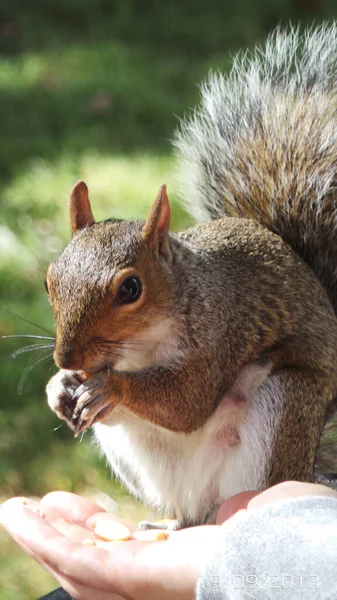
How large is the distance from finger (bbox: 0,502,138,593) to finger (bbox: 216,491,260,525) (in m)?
0.17

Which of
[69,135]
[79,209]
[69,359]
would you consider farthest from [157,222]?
[69,135]

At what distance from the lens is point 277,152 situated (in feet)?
5.32

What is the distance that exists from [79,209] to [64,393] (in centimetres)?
27

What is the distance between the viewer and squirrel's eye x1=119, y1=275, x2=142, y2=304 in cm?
124

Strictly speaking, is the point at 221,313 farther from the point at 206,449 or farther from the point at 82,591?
the point at 82,591

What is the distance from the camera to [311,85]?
167 centimetres

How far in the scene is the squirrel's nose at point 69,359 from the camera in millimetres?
1185

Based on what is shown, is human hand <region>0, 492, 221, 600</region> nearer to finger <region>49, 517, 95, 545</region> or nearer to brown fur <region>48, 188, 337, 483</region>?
finger <region>49, 517, 95, 545</region>

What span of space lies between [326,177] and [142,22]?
2.68 m

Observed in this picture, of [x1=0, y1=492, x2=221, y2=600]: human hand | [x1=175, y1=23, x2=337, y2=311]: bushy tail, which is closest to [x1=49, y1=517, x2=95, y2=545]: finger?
[x1=0, y1=492, x2=221, y2=600]: human hand

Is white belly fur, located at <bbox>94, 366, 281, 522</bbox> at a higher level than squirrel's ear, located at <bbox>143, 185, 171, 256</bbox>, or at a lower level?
lower

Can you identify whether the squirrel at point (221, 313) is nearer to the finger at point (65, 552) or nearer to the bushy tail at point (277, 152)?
the bushy tail at point (277, 152)

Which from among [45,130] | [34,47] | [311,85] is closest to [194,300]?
[311,85]

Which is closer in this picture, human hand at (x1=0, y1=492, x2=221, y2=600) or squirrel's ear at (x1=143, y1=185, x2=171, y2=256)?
human hand at (x1=0, y1=492, x2=221, y2=600)
